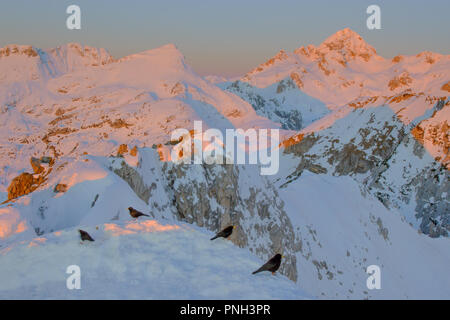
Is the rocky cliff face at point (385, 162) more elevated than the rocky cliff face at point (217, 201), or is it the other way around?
the rocky cliff face at point (217, 201)

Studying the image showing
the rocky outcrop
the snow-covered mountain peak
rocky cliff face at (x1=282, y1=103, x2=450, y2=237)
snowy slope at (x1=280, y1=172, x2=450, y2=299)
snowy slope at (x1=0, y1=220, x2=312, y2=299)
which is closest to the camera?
snowy slope at (x1=0, y1=220, x2=312, y2=299)

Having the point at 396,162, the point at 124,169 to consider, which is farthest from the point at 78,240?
the point at 396,162

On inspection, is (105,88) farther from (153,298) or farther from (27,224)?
(153,298)

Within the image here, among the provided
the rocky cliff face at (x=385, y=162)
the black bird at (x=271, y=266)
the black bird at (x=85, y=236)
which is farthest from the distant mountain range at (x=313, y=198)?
the black bird at (x=271, y=266)

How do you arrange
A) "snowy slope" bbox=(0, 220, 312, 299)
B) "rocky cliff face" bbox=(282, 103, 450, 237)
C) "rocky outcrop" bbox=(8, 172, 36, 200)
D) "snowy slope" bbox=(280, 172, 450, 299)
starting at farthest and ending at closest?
"rocky cliff face" bbox=(282, 103, 450, 237), "snowy slope" bbox=(280, 172, 450, 299), "rocky outcrop" bbox=(8, 172, 36, 200), "snowy slope" bbox=(0, 220, 312, 299)

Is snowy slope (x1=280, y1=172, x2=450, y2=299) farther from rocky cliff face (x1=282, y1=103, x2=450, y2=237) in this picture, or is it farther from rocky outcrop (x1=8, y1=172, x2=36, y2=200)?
rocky cliff face (x1=282, y1=103, x2=450, y2=237)

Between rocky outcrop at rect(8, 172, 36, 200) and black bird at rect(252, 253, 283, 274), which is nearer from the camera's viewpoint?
black bird at rect(252, 253, 283, 274)

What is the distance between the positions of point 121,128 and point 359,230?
99166 millimetres

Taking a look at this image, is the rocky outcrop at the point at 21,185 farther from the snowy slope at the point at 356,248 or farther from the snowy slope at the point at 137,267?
the snowy slope at the point at 137,267

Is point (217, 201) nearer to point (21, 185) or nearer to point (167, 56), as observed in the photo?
point (21, 185)

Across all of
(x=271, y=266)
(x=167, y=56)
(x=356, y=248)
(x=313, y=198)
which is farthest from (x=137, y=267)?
(x=167, y=56)

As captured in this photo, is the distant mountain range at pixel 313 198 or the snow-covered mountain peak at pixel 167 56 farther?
the snow-covered mountain peak at pixel 167 56

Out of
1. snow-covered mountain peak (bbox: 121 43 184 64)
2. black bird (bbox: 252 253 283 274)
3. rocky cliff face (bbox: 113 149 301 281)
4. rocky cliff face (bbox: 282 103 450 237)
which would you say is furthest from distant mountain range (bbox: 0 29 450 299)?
snow-covered mountain peak (bbox: 121 43 184 64)

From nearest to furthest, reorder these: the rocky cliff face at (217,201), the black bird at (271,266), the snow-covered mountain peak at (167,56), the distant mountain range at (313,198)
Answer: the black bird at (271,266)
the distant mountain range at (313,198)
the rocky cliff face at (217,201)
the snow-covered mountain peak at (167,56)
